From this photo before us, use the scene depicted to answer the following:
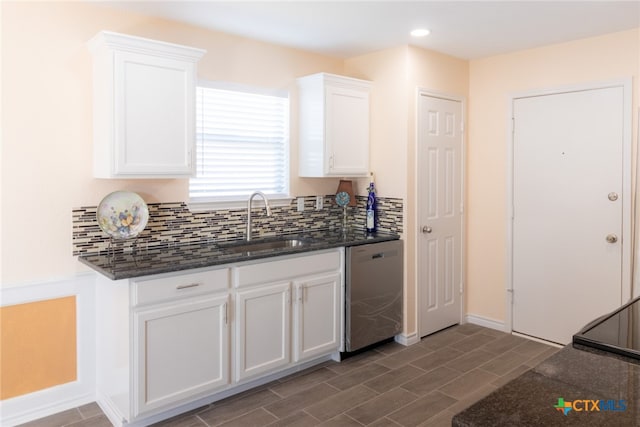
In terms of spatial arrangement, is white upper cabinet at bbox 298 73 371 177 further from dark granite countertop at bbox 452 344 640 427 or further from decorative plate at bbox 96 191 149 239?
dark granite countertop at bbox 452 344 640 427

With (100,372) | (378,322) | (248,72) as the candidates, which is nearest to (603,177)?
(378,322)

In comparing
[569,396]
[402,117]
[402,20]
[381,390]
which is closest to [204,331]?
[381,390]

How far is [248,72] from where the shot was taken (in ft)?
11.8

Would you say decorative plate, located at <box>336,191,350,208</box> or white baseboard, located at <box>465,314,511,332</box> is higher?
decorative plate, located at <box>336,191,350,208</box>

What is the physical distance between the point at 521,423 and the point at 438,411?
200cm

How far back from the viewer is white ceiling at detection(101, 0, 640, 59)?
2892 millimetres

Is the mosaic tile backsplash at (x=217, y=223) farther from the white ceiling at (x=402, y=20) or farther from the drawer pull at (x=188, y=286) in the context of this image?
the white ceiling at (x=402, y=20)

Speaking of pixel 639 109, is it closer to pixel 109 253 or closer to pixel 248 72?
pixel 248 72

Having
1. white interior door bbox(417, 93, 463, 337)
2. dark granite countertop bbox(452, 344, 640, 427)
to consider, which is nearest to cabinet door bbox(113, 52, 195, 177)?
white interior door bbox(417, 93, 463, 337)

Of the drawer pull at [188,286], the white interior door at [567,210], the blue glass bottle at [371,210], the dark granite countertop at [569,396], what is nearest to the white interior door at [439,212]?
the blue glass bottle at [371,210]

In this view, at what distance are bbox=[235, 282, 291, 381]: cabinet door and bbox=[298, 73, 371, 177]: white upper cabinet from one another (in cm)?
112

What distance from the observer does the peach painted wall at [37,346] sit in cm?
263

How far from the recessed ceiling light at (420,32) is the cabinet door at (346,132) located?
65 centimetres

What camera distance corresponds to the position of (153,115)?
277 centimetres
